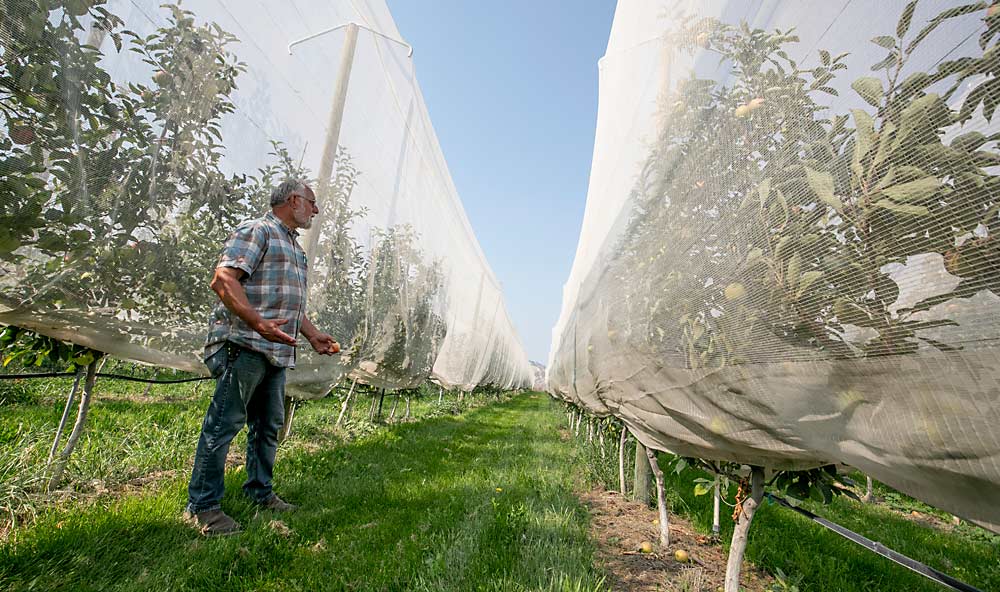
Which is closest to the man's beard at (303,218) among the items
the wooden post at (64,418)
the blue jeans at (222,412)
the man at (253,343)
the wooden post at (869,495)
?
the man at (253,343)

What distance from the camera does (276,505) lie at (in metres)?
2.60

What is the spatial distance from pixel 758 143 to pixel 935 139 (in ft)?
1.34

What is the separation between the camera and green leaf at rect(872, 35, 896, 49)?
0.74m

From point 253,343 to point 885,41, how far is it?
8.28ft

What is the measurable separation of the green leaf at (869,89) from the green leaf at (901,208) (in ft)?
0.60

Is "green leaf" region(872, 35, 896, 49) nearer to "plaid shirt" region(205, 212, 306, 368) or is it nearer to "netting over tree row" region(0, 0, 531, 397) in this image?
"netting over tree row" region(0, 0, 531, 397)

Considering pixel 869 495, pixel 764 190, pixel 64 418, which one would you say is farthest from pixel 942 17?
pixel 869 495

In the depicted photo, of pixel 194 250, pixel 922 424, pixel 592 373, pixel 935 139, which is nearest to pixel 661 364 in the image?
pixel 922 424

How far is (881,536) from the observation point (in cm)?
358

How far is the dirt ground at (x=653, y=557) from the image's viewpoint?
2107 mm

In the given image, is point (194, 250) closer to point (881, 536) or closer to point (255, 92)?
point (255, 92)

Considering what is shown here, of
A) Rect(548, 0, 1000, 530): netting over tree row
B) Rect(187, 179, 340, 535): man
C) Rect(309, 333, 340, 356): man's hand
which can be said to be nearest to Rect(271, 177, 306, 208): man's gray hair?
Rect(187, 179, 340, 535): man

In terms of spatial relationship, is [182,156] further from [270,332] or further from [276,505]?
[276,505]

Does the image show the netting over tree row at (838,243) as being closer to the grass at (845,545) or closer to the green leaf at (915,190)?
the green leaf at (915,190)
